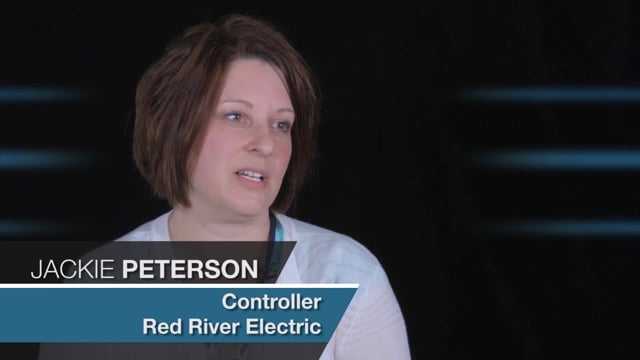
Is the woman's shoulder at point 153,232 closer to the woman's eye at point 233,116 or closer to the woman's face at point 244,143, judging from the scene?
the woman's face at point 244,143

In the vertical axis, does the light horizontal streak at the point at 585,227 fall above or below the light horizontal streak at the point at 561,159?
below

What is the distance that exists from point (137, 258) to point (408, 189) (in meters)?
0.63

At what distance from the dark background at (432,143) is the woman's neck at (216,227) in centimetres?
31

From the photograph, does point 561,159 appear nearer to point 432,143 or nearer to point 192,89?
point 432,143

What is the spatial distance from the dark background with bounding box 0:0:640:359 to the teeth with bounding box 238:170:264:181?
39 cm

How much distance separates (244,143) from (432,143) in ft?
1.76

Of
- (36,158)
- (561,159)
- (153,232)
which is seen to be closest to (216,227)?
(153,232)

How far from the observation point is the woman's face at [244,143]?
181 cm

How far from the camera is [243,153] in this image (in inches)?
71.3

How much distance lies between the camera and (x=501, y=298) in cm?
218

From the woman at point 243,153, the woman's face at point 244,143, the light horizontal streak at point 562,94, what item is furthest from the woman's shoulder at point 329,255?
the light horizontal streak at point 562,94

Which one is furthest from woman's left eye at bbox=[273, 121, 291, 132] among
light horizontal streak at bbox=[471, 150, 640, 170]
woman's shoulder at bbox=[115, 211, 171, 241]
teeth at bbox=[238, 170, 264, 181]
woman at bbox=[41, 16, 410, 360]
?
light horizontal streak at bbox=[471, 150, 640, 170]

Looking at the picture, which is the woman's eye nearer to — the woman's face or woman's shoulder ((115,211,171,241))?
the woman's face

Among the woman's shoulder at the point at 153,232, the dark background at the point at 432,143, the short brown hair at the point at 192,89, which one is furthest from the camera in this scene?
the dark background at the point at 432,143
